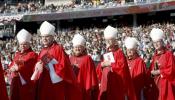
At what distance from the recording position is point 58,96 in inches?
436

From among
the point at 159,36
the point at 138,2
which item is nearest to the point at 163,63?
the point at 159,36

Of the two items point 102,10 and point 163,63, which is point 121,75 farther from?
point 102,10

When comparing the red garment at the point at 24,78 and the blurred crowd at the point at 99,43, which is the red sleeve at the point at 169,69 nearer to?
the red garment at the point at 24,78

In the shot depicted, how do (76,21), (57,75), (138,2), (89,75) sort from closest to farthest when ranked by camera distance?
(57,75), (89,75), (138,2), (76,21)

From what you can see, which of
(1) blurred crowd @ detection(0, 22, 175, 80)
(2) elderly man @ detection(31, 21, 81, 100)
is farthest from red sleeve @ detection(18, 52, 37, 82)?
(1) blurred crowd @ detection(0, 22, 175, 80)

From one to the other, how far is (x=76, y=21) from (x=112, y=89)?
1292 inches

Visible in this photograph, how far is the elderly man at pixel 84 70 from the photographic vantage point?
12.3 metres

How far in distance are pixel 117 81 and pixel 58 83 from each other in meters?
1.70

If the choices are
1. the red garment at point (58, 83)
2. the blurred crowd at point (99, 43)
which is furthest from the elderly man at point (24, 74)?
the blurred crowd at point (99, 43)

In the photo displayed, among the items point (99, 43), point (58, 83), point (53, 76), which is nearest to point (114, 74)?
point (58, 83)

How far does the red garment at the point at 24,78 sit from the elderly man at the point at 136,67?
89.5 inches

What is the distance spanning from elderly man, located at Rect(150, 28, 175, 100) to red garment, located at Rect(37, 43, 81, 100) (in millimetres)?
1891

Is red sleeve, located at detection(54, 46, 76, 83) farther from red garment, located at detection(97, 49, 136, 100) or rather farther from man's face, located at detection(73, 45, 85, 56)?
man's face, located at detection(73, 45, 85, 56)

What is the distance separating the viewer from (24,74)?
11.5m
